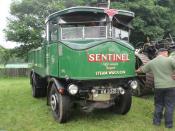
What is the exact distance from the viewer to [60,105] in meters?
7.99

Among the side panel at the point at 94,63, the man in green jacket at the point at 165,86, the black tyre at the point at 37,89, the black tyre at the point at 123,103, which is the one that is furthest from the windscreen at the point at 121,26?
the black tyre at the point at 37,89

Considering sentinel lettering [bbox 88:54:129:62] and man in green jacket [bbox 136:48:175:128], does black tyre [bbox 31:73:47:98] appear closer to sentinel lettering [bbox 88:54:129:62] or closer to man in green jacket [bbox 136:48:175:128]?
sentinel lettering [bbox 88:54:129:62]

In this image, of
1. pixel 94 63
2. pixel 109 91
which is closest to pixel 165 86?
pixel 109 91

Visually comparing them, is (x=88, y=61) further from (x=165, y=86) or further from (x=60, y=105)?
(x=165, y=86)

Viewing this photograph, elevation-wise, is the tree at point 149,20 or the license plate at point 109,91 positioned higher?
the tree at point 149,20

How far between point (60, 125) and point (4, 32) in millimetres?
18854

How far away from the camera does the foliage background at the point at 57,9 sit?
2348 centimetres

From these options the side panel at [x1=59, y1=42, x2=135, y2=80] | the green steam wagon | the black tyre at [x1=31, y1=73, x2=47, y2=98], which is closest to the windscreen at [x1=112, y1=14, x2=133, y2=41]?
the green steam wagon

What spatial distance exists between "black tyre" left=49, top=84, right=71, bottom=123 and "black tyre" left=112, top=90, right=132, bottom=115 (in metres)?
1.63

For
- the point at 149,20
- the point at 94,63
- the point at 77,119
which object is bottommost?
the point at 77,119

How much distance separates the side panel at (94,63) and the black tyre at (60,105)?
0.57m

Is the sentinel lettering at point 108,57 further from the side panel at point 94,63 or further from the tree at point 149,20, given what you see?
the tree at point 149,20

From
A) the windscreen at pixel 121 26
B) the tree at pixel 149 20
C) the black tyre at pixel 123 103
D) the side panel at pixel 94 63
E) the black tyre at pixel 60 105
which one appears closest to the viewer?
the side panel at pixel 94 63

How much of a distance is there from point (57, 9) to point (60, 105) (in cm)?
1762
